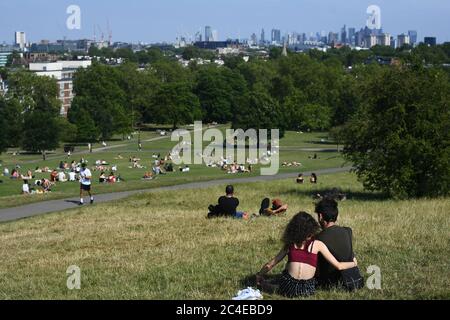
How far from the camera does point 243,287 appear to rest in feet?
32.2

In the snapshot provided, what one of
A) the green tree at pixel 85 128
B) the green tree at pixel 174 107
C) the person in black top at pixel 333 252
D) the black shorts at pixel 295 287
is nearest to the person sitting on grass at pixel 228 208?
the person in black top at pixel 333 252

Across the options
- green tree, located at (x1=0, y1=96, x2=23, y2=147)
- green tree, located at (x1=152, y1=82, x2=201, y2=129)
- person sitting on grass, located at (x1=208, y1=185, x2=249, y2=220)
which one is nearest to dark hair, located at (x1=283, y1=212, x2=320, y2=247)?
person sitting on grass, located at (x1=208, y1=185, x2=249, y2=220)

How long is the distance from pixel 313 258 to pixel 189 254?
147 inches

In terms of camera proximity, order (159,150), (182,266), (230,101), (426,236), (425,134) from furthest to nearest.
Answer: (230,101), (159,150), (425,134), (426,236), (182,266)

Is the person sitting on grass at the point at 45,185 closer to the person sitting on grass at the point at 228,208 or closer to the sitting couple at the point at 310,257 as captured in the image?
the person sitting on grass at the point at 228,208

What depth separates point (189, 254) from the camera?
12.7 metres

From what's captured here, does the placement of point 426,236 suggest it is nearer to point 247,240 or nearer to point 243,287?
point 247,240

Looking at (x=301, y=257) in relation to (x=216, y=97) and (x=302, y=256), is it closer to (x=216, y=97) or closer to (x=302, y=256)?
(x=302, y=256)

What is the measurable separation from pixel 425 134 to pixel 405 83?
2.07 meters

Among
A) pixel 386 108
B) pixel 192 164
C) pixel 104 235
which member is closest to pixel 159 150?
pixel 192 164

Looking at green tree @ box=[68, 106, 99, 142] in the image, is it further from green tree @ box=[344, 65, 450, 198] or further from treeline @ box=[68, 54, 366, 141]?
green tree @ box=[344, 65, 450, 198]

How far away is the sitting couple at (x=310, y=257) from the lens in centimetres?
924

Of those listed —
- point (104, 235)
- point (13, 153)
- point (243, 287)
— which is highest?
point (243, 287)

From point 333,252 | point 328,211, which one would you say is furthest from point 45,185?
point 333,252
